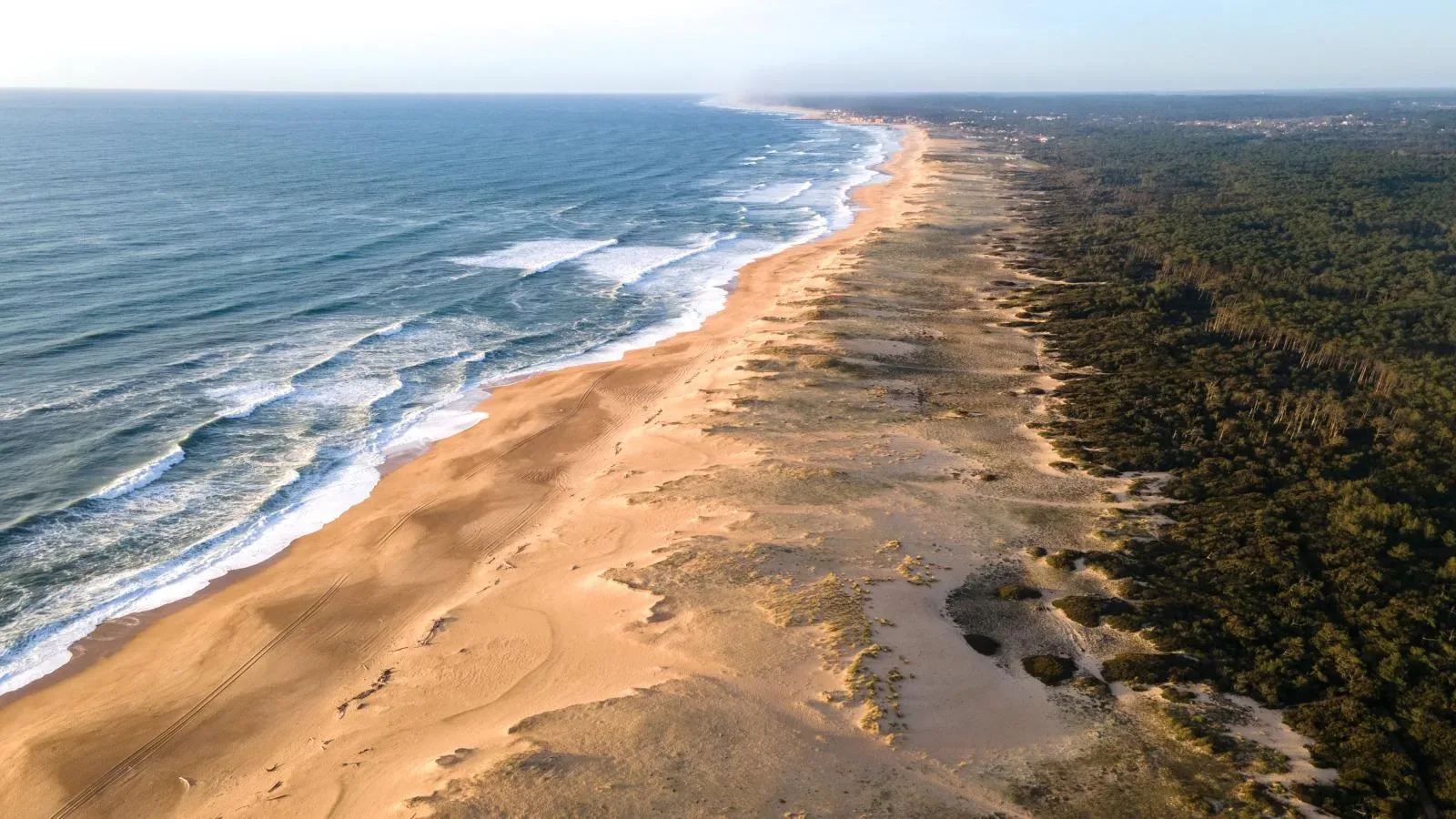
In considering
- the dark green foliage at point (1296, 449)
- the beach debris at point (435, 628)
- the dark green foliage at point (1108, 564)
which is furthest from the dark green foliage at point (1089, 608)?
the beach debris at point (435, 628)

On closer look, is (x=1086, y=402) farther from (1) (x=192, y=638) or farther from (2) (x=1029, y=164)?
(2) (x=1029, y=164)

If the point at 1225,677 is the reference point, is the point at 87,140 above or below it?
above

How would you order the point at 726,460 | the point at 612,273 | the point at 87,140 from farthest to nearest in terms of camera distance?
the point at 87,140, the point at 612,273, the point at 726,460

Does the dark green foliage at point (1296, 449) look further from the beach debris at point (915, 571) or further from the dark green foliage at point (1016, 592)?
the beach debris at point (915, 571)

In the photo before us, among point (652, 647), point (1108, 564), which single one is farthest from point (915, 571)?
point (652, 647)

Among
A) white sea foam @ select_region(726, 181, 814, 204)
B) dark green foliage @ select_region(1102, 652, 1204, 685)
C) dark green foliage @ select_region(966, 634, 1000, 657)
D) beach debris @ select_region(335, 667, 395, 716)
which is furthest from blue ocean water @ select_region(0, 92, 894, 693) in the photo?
dark green foliage @ select_region(1102, 652, 1204, 685)

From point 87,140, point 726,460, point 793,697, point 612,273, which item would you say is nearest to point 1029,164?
point 612,273
